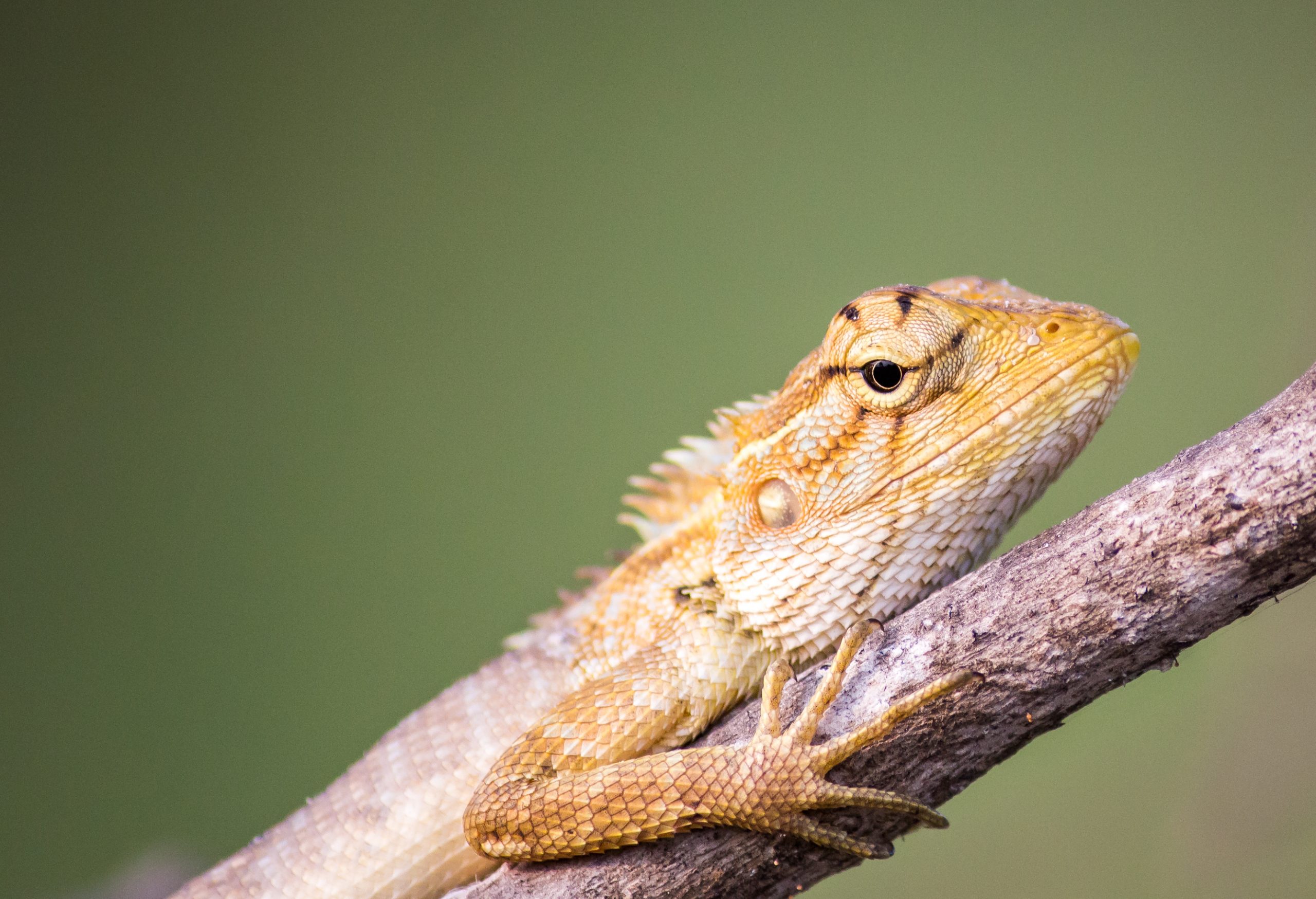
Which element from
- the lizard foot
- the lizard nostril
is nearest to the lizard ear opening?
the lizard nostril

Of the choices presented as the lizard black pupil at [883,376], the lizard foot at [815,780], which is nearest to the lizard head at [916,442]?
the lizard black pupil at [883,376]

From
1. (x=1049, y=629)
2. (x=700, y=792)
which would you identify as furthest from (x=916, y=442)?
(x=700, y=792)

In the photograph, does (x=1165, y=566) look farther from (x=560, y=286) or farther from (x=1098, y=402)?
(x=560, y=286)

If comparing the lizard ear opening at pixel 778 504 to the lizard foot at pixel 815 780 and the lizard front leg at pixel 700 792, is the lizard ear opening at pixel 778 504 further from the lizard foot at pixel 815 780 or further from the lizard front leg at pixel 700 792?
the lizard foot at pixel 815 780

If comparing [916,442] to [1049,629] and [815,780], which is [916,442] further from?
[815,780]

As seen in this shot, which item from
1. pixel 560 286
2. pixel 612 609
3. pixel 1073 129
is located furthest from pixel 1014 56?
pixel 612 609

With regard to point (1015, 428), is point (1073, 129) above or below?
above

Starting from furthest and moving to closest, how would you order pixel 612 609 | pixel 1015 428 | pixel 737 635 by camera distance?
pixel 612 609 < pixel 737 635 < pixel 1015 428
